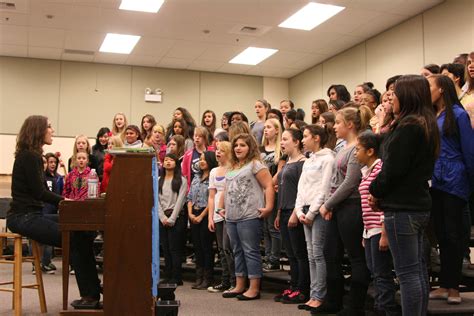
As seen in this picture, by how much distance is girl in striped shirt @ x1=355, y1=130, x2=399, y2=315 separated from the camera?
9.15ft

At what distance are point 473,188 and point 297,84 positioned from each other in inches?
337

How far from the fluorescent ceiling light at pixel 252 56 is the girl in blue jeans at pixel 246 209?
549cm

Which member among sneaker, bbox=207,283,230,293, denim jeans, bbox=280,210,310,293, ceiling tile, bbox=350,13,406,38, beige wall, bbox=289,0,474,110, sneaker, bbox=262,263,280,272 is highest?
ceiling tile, bbox=350,13,406,38

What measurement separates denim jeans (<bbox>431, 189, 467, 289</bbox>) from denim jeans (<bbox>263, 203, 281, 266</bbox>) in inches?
73.1

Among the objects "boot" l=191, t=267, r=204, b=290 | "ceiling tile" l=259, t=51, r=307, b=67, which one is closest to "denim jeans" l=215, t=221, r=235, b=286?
"boot" l=191, t=267, r=204, b=290

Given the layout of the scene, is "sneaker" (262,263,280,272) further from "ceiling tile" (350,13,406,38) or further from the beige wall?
"ceiling tile" (350,13,406,38)

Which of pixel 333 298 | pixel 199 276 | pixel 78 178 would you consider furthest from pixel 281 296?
pixel 78 178

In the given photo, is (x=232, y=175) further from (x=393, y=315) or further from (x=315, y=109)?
(x=393, y=315)

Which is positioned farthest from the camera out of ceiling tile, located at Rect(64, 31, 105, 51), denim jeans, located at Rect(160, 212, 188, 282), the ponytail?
ceiling tile, located at Rect(64, 31, 105, 51)

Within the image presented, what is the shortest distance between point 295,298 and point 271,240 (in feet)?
2.85

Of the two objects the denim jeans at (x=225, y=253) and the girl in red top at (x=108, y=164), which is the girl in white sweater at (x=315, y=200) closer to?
the denim jeans at (x=225, y=253)

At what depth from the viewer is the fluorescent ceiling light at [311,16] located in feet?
24.1

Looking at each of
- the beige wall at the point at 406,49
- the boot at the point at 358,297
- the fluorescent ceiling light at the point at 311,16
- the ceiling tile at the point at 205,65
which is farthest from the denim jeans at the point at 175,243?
the ceiling tile at the point at 205,65

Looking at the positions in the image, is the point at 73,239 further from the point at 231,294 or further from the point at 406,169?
the point at 406,169
